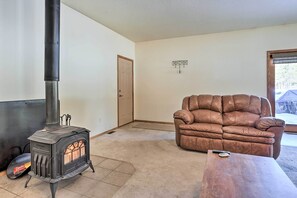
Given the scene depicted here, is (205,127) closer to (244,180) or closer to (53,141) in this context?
(244,180)

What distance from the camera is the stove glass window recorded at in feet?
6.57

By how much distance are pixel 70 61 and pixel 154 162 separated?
242 centimetres

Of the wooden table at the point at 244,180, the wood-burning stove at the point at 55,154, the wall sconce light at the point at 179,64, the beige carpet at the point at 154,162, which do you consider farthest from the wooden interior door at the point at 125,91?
the wooden table at the point at 244,180

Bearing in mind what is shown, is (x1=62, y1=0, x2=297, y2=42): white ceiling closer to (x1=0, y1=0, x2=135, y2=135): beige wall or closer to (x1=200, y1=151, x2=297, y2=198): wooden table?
(x1=0, y1=0, x2=135, y2=135): beige wall

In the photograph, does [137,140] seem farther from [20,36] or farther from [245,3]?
[245,3]

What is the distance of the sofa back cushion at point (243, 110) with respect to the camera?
3.30m

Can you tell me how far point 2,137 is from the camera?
2.33 m

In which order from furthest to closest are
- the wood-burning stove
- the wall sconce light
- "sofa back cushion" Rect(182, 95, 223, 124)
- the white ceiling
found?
the wall sconce light → "sofa back cushion" Rect(182, 95, 223, 124) → the white ceiling → the wood-burning stove

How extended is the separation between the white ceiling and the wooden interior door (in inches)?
39.4

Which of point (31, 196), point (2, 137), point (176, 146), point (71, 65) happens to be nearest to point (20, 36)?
point (71, 65)

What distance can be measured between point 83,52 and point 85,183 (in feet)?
8.53

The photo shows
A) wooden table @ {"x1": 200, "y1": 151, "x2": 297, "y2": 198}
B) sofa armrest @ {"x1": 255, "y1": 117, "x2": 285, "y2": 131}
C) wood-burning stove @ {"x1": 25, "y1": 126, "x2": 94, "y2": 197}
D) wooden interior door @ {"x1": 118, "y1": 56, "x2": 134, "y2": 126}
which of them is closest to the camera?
wooden table @ {"x1": 200, "y1": 151, "x2": 297, "y2": 198}

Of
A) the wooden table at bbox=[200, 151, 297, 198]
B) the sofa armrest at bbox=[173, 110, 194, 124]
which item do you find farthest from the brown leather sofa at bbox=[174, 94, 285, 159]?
the wooden table at bbox=[200, 151, 297, 198]

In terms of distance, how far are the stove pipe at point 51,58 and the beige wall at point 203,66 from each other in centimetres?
385
